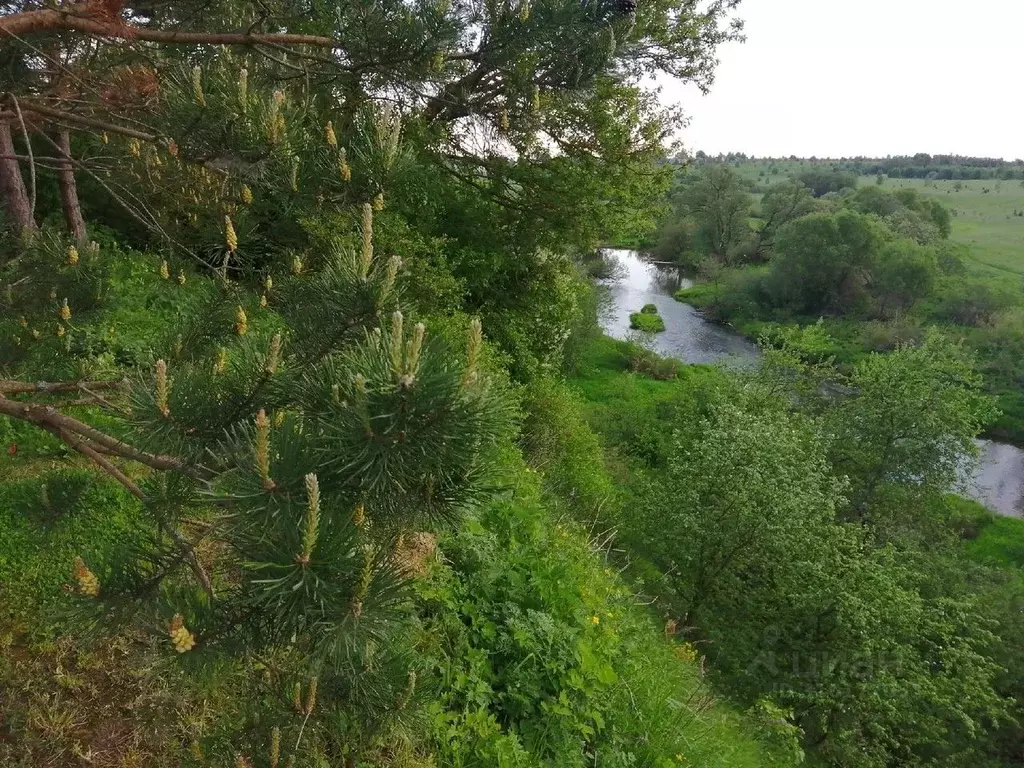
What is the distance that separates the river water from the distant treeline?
6655 centimetres

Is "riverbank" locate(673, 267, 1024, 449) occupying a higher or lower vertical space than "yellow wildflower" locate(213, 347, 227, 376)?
lower

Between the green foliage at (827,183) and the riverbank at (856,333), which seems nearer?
the riverbank at (856,333)

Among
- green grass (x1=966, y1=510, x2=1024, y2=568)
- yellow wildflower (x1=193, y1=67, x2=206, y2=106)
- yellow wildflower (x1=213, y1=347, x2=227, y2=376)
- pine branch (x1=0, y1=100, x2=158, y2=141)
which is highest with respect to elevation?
yellow wildflower (x1=193, y1=67, x2=206, y2=106)

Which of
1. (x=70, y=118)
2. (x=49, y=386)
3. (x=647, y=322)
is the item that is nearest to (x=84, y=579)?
(x=49, y=386)

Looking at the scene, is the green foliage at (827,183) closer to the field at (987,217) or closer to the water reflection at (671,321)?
the field at (987,217)

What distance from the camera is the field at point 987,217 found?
48806 millimetres

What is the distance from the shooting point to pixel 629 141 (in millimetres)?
7809

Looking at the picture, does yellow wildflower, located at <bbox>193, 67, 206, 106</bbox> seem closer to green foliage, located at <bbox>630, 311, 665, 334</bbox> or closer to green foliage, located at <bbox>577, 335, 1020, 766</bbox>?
green foliage, located at <bbox>577, 335, 1020, 766</bbox>

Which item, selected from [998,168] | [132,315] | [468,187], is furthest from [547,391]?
[998,168]

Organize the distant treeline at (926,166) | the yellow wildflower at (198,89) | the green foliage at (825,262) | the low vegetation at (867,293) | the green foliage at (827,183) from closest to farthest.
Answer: the yellow wildflower at (198,89), the low vegetation at (867,293), the green foliage at (825,262), the green foliage at (827,183), the distant treeline at (926,166)

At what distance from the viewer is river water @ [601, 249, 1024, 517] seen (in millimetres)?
22078

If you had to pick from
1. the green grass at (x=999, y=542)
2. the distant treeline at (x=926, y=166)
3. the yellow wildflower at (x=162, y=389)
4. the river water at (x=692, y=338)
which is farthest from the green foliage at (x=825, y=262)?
the distant treeline at (x=926, y=166)

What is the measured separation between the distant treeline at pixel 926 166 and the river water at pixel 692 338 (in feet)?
218

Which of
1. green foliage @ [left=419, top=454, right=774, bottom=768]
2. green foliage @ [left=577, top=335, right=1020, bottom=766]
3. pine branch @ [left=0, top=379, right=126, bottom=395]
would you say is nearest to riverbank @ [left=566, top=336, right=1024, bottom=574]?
green foliage @ [left=577, top=335, right=1020, bottom=766]
